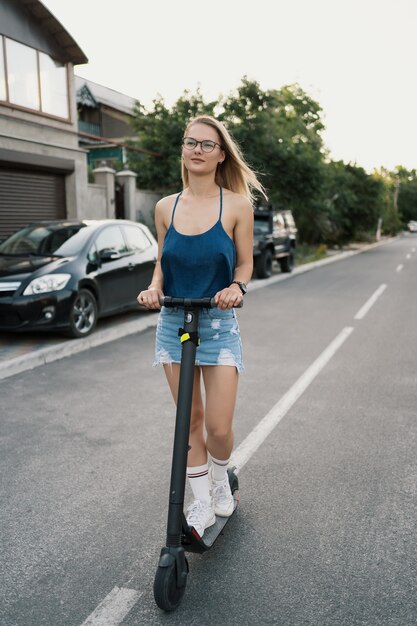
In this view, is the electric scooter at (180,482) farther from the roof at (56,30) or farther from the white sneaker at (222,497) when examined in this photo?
the roof at (56,30)

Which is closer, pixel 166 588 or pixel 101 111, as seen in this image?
pixel 166 588

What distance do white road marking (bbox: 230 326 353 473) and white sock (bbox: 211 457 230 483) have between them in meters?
0.79

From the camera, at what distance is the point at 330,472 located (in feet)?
12.7

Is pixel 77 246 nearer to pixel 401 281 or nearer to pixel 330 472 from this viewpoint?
pixel 330 472

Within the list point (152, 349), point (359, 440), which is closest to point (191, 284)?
point (359, 440)

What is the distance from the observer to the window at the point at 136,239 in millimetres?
9719

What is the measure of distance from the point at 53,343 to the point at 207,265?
546cm

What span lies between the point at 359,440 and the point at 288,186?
1823cm

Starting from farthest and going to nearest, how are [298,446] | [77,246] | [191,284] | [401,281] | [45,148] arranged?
[401,281], [45,148], [77,246], [298,446], [191,284]

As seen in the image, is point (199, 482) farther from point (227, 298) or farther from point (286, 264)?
point (286, 264)

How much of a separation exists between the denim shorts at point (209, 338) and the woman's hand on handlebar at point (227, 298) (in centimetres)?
24

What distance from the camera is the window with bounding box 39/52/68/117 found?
15.2 meters

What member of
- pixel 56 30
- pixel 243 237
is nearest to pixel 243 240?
pixel 243 237

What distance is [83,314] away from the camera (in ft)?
27.0
